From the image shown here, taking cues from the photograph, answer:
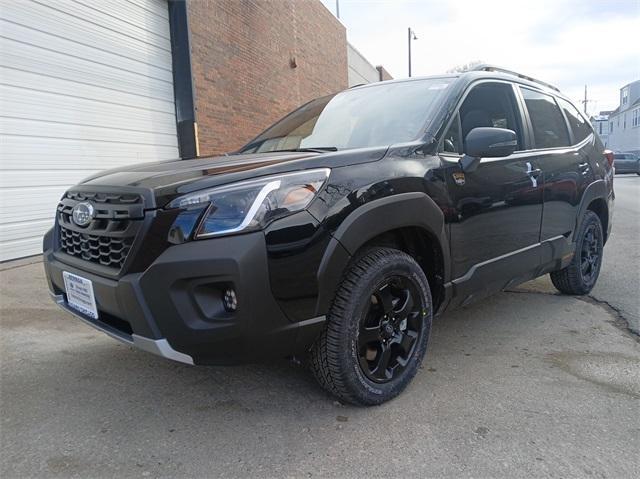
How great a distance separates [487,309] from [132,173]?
10.1 ft

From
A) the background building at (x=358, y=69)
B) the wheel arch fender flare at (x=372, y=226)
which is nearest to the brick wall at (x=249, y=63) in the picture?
the background building at (x=358, y=69)

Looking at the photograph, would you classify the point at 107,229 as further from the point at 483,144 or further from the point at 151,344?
the point at 483,144

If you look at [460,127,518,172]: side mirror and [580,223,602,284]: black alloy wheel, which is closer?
[460,127,518,172]: side mirror

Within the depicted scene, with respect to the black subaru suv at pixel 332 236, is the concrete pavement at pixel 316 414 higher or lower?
lower

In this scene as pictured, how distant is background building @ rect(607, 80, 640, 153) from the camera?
5116 cm

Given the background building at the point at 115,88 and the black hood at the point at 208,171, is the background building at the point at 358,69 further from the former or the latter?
the black hood at the point at 208,171

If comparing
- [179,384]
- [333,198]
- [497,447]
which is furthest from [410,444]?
[179,384]

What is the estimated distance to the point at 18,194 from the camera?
18.8ft

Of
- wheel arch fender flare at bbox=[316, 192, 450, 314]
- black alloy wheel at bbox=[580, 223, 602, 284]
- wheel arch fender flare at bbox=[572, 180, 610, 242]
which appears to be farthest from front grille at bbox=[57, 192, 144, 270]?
black alloy wheel at bbox=[580, 223, 602, 284]

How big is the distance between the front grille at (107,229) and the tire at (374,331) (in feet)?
3.10

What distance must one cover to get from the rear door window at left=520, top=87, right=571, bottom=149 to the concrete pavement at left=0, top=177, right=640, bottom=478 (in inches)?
57.9

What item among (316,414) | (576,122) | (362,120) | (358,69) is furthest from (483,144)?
(358,69)

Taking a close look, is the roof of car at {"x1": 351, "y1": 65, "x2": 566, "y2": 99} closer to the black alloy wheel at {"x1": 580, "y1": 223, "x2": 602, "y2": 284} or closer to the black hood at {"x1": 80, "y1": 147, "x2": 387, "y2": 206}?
the black hood at {"x1": 80, "y1": 147, "x2": 387, "y2": 206}

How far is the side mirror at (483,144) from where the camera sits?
109 inches
